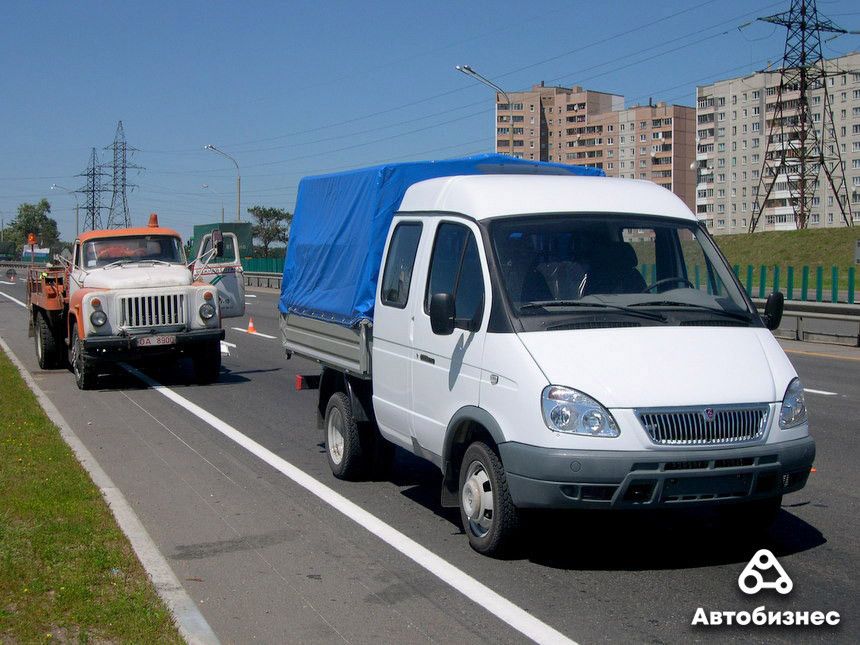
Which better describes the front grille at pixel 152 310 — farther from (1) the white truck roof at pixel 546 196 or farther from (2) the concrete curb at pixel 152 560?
(1) the white truck roof at pixel 546 196

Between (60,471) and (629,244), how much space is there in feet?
16.5

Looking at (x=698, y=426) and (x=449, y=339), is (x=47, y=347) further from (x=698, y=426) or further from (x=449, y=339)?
(x=698, y=426)

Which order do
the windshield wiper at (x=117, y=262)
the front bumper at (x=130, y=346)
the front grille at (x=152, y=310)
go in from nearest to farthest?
1. the front bumper at (x=130, y=346)
2. the front grille at (x=152, y=310)
3. the windshield wiper at (x=117, y=262)

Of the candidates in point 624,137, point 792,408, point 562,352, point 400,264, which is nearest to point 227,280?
point 400,264

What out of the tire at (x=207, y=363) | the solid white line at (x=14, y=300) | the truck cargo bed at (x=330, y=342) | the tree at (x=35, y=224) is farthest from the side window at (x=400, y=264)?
the tree at (x=35, y=224)

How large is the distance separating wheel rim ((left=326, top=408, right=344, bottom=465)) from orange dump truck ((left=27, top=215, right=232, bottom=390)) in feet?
22.9

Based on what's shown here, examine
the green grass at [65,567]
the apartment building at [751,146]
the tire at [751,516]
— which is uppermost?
the apartment building at [751,146]

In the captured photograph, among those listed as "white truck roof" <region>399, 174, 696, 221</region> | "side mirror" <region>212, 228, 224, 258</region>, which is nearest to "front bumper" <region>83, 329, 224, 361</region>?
"side mirror" <region>212, 228, 224, 258</region>

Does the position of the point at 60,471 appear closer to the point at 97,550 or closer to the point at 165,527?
the point at 165,527

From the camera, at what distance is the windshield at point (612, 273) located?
20.6ft

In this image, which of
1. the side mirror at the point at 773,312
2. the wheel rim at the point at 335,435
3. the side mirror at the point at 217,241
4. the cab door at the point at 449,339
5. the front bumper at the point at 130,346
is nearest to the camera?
the cab door at the point at 449,339

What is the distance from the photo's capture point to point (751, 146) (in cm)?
11644

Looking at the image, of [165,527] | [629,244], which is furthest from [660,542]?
[165,527]

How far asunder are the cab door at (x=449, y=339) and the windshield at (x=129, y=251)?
10.6 m
